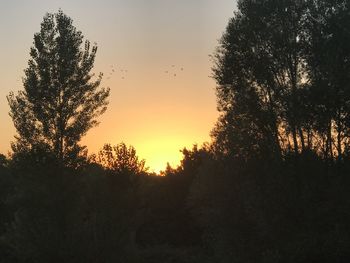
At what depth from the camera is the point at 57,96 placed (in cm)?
2716

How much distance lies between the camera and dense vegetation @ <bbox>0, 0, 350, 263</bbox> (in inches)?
872

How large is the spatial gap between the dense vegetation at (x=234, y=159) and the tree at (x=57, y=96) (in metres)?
0.06

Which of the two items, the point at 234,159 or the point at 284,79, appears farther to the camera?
the point at 284,79

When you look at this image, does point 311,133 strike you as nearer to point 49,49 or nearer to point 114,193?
point 114,193

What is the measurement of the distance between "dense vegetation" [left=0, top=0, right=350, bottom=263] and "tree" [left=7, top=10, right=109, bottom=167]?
0.19 feet

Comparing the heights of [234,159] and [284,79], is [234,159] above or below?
below

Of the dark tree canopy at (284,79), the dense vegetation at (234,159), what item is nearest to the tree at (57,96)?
the dense vegetation at (234,159)

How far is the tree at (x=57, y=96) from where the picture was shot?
87.0ft

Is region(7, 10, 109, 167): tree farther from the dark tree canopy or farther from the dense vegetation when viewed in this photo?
the dark tree canopy

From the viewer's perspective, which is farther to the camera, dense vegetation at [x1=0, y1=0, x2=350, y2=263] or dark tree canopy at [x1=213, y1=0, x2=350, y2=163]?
dark tree canopy at [x1=213, y1=0, x2=350, y2=163]

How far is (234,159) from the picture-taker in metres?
25.4

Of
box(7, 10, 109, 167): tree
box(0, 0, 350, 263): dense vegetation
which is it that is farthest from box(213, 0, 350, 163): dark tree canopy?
box(7, 10, 109, 167): tree

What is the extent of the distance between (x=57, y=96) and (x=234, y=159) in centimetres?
1040

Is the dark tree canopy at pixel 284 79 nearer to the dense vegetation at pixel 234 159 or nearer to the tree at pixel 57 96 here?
the dense vegetation at pixel 234 159
